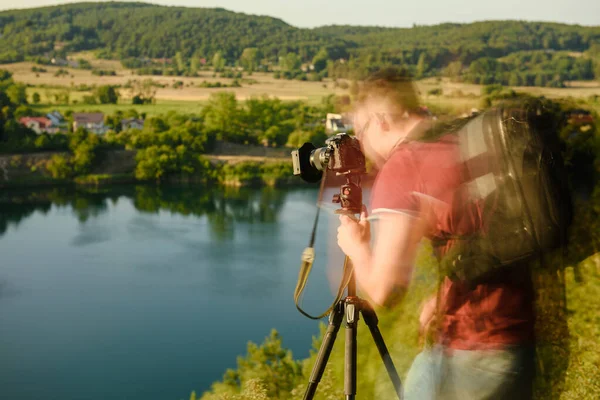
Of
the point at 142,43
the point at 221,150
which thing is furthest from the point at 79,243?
the point at 142,43

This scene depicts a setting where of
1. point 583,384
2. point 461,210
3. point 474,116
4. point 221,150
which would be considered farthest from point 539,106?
point 221,150

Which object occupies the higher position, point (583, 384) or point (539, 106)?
point (539, 106)

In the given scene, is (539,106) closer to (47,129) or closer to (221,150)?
(221,150)

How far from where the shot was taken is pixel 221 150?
29.7m

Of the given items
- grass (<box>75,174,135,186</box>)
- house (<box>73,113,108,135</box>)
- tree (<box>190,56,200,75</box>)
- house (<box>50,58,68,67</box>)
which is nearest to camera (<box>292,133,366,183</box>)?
grass (<box>75,174,135,186</box>)

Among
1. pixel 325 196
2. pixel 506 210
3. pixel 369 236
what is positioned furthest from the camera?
pixel 325 196

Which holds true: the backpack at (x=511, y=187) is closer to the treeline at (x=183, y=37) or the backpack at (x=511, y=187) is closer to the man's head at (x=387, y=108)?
the man's head at (x=387, y=108)

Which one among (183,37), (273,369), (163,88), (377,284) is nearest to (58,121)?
(163,88)

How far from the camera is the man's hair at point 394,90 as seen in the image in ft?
3.76

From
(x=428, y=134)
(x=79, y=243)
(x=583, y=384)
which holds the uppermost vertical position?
(x=428, y=134)

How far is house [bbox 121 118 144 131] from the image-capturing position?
33.2m

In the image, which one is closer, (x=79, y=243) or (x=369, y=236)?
(x=369, y=236)

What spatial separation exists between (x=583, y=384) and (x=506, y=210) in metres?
1.28

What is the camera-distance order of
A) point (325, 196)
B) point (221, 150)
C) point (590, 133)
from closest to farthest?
point (325, 196)
point (590, 133)
point (221, 150)
